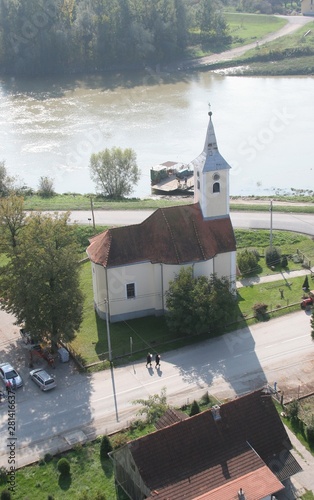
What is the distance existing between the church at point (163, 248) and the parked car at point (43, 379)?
6.89m

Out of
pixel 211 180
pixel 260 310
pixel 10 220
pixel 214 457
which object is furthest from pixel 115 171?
pixel 214 457

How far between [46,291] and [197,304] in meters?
8.38

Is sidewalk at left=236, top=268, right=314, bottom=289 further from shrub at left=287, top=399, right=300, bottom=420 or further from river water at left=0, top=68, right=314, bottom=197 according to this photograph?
river water at left=0, top=68, right=314, bottom=197

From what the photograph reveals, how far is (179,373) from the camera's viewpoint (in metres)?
38.0

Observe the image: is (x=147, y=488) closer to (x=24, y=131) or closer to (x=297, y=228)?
(x=297, y=228)

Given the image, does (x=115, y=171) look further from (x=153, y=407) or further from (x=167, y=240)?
(x=153, y=407)

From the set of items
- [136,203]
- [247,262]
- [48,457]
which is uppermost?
[136,203]

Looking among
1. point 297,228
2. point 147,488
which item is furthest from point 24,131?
point 147,488

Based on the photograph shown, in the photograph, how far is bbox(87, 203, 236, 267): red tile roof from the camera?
42.1 metres

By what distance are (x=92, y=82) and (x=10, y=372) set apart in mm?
77057

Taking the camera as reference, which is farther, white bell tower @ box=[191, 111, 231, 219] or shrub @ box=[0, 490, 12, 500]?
white bell tower @ box=[191, 111, 231, 219]

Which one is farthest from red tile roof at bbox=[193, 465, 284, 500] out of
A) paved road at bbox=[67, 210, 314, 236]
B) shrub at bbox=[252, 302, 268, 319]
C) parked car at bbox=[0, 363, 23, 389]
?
paved road at bbox=[67, 210, 314, 236]

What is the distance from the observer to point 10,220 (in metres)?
42.4

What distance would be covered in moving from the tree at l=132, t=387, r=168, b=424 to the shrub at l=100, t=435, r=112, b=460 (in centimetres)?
243
